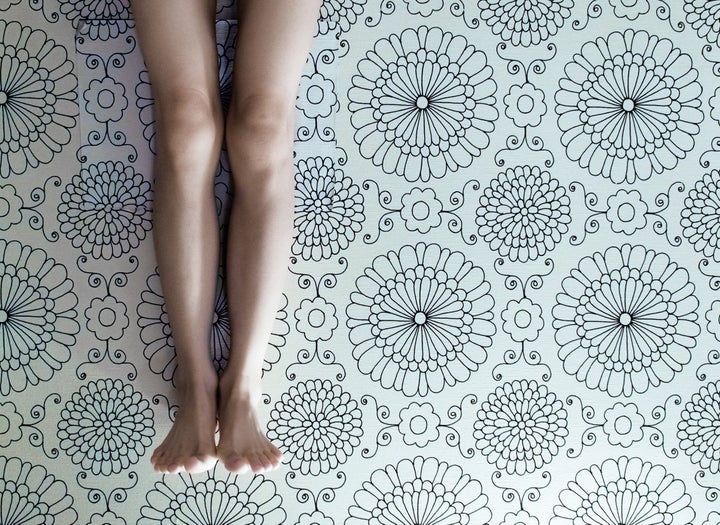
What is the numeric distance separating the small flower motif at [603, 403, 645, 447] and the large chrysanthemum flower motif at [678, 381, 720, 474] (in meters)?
0.08

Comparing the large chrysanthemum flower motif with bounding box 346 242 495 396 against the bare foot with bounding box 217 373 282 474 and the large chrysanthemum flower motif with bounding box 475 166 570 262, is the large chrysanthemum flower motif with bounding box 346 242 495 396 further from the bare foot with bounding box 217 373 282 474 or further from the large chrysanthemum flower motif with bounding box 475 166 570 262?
the bare foot with bounding box 217 373 282 474

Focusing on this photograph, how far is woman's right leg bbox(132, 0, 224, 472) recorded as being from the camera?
2.88 feet

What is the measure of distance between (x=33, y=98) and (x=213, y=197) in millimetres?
366

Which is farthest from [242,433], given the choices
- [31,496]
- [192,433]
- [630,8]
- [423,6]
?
[630,8]

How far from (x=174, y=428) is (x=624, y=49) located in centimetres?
96

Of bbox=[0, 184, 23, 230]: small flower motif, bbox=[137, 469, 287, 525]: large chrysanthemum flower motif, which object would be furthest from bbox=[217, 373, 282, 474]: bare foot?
bbox=[0, 184, 23, 230]: small flower motif

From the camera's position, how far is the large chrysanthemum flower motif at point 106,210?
1.02m

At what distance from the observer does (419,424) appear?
103 centimetres

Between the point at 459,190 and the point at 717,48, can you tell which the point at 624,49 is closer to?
the point at 717,48

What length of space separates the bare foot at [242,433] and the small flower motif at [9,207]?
446 millimetres

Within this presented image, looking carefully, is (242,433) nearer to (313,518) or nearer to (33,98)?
(313,518)

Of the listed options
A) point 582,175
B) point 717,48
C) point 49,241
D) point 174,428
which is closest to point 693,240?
point 582,175

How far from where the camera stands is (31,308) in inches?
40.3

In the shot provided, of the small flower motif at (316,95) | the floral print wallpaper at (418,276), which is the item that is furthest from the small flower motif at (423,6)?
the small flower motif at (316,95)
